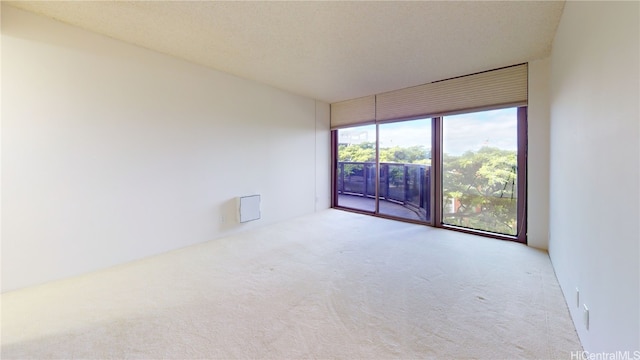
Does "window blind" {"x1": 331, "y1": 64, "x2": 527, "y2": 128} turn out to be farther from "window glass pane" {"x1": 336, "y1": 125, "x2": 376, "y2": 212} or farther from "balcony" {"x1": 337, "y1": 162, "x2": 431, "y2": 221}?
"balcony" {"x1": 337, "y1": 162, "x2": 431, "y2": 221}

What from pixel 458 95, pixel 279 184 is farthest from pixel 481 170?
pixel 279 184

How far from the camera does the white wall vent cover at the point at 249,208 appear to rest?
4.00m

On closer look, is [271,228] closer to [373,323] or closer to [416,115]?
[373,323]

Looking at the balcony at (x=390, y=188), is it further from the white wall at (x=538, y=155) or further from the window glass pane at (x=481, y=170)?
the white wall at (x=538, y=155)

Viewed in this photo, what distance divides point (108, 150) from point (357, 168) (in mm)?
4241

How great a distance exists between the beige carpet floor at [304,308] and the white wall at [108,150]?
1.22ft

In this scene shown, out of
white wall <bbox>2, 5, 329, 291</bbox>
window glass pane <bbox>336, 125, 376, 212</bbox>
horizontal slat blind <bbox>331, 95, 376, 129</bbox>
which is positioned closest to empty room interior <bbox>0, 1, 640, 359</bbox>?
white wall <bbox>2, 5, 329, 291</bbox>

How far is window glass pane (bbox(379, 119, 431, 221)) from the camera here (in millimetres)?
4391

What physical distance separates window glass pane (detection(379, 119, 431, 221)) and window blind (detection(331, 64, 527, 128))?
259 millimetres

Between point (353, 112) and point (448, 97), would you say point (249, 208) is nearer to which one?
point (353, 112)

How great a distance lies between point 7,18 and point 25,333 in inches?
99.8

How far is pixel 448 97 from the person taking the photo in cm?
394

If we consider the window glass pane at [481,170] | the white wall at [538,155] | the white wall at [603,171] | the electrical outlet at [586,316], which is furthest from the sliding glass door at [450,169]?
the electrical outlet at [586,316]

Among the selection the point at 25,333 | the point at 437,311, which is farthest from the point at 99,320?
the point at 437,311
